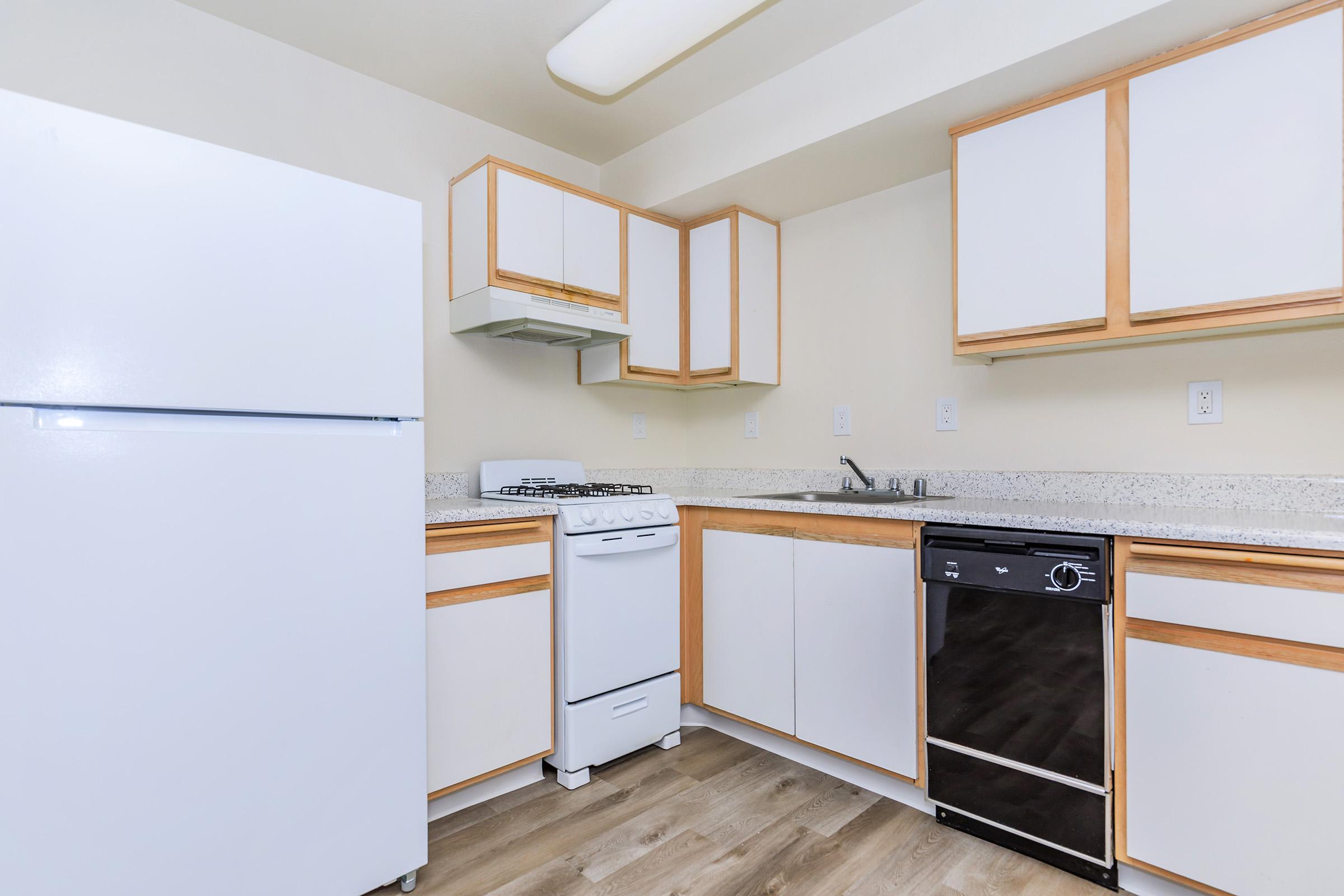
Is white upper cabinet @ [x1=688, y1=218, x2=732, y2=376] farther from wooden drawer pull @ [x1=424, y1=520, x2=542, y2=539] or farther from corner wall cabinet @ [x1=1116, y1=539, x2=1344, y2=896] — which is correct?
corner wall cabinet @ [x1=1116, y1=539, x2=1344, y2=896]

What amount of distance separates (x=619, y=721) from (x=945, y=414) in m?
1.62

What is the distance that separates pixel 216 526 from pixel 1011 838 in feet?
6.85

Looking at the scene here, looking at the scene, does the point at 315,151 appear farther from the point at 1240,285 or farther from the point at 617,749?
the point at 1240,285

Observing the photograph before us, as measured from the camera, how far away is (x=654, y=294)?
9.62 ft

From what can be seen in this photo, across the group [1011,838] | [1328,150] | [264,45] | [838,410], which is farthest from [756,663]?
[264,45]

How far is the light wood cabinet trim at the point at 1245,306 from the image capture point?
61.0 inches

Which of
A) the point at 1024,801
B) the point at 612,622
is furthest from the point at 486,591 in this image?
the point at 1024,801

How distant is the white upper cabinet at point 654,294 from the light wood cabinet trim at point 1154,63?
125 cm

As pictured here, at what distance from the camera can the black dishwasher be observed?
1.61 metres

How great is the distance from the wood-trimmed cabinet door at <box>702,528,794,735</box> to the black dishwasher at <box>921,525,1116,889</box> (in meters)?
0.53

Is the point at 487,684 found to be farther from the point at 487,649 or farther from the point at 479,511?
the point at 479,511

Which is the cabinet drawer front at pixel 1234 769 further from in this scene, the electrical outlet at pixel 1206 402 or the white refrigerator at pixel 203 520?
the white refrigerator at pixel 203 520

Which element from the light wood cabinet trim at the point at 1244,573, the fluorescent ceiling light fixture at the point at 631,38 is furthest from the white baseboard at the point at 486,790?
Result: the fluorescent ceiling light fixture at the point at 631,38

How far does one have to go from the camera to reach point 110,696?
50.3 inches
